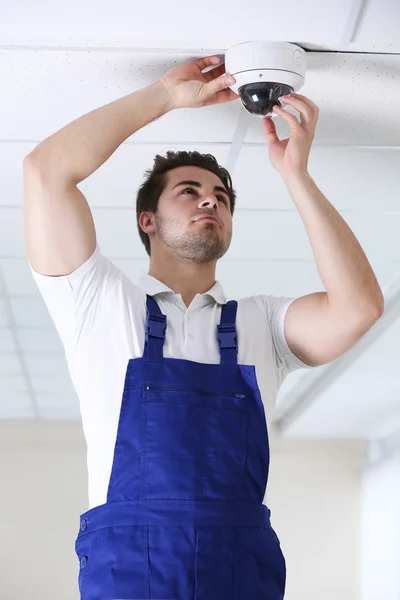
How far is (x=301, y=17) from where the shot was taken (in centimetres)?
234

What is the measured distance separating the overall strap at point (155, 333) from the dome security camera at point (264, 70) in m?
0.75

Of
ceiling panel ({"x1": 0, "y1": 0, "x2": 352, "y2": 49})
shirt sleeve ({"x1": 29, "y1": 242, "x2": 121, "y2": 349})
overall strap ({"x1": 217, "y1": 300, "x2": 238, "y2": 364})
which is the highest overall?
ceiling panel ({"x1": 0, "y1": 0, "x2": 352, "y2": 49})

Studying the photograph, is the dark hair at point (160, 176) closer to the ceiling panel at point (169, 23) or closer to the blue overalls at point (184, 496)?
the ceiling panel at point (169, 23)

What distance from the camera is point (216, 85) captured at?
2.39 m

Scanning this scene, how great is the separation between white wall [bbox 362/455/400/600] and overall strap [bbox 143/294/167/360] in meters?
5.98

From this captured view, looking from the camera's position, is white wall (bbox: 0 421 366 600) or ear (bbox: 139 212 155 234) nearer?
ear (bbox: 139 212 155 234)

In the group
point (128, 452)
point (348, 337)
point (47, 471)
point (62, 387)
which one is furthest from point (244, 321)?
point (47, 471)

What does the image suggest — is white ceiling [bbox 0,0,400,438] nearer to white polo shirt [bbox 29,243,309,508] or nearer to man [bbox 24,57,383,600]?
man [bbox 24,57,383,600]

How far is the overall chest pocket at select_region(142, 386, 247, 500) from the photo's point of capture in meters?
1.85

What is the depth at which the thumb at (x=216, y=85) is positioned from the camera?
7.84 ft

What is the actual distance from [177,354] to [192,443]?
0.23 m

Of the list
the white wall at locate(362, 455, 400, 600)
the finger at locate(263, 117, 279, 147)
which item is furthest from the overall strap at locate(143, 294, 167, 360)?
the white wall at locate(362, 455, 400, 600)

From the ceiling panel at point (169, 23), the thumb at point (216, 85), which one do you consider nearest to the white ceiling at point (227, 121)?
the ceiling panel at point (169, 23)

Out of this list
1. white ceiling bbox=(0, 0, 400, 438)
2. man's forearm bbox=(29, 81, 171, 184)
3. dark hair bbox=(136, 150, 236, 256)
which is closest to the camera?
man's forearm bbox=(29, 81, 171, 184)
